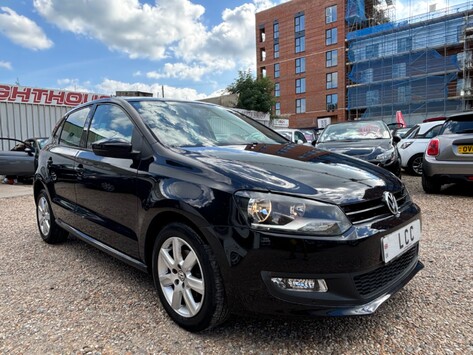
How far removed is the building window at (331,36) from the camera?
1684 inches

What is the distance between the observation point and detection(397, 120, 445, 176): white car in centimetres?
937

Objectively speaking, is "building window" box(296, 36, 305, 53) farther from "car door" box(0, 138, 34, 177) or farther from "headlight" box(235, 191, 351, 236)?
"headlight" box(235, 191, 351, 236)

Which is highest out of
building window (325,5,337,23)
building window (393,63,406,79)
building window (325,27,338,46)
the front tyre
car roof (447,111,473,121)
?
building window (325,5,337,23)

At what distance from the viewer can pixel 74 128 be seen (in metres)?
3.71

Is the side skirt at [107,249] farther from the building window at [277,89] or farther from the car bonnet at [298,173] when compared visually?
the building window at [277,89]

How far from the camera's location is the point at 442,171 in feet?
20.2

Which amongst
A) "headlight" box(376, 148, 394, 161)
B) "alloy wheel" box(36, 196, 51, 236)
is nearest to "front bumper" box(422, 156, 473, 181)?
"headlight" box(376, 148, 394, 161)

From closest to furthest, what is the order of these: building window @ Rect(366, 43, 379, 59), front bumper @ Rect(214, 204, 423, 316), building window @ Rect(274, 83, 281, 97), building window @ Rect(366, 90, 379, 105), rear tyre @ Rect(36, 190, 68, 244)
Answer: front bumper @ Rect(214, 204, 423, 316), rear tyre @ Rect(36, 190, 68, 244), building window @ Rect(366, 43, 379, 59), building window @ Rect(366, 90, 379, 105), building window @ Rect(274, 83, 281, 97)

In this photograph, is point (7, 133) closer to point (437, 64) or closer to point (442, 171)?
point (442, 171)

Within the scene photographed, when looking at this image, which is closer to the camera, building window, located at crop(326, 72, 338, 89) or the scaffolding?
the scaffolding

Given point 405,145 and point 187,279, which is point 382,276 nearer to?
point 187,279

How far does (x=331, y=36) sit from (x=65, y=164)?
44877 mm

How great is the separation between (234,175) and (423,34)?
41.8m

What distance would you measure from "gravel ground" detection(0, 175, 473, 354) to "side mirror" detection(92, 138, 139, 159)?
104 centimetres
